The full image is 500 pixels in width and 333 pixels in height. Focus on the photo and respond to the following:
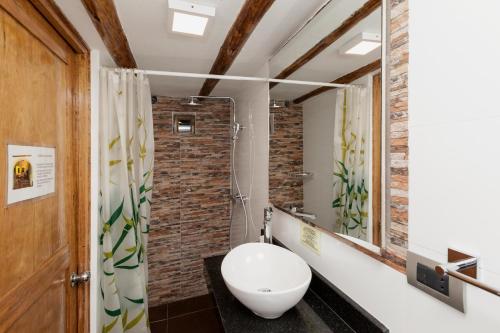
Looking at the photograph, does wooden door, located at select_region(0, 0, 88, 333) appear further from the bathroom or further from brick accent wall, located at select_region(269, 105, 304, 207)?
brick accent wall, located at select_region(269, 105, 304, 207)

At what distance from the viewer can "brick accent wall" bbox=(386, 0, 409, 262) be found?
77 cm

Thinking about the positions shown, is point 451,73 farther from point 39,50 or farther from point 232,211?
point 232,211

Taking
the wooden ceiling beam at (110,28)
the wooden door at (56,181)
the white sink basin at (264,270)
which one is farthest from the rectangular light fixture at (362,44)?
the wooden door at (56,181)

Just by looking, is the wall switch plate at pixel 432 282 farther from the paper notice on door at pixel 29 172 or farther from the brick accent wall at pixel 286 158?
the paper notice on door at pixel 29 172

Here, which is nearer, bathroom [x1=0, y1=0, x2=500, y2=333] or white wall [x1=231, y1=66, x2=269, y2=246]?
bathroom [x1=0, y1=0, x2=500, y2=333]

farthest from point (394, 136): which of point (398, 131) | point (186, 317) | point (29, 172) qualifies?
point (186, 317)

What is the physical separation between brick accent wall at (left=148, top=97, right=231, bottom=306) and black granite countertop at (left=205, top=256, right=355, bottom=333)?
1.76 m

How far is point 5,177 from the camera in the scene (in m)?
0.83

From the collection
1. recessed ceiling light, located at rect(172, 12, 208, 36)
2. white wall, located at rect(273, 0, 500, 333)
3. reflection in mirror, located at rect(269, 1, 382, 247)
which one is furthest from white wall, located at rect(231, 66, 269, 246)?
white wall, located at rect(273, 0, 500, 333)

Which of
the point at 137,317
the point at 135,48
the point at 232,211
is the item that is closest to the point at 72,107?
the point at 135,48

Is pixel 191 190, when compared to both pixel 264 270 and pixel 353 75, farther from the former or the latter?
pixel 353 75

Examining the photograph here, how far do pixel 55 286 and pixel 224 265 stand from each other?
817mm

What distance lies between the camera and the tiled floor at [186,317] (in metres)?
2.42

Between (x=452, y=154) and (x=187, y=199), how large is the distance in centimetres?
262
